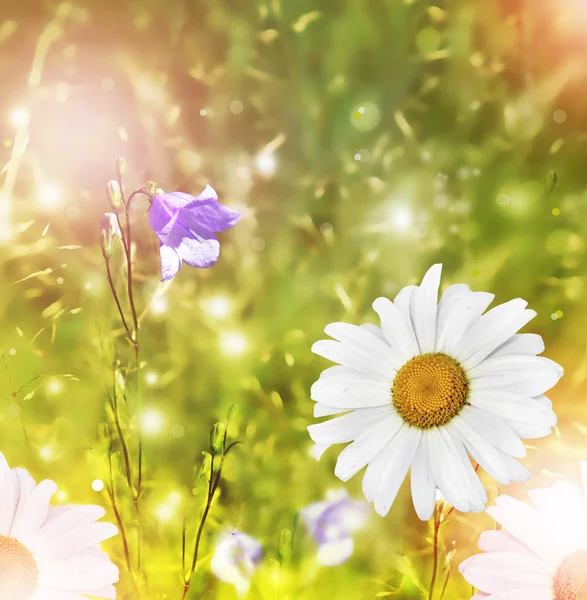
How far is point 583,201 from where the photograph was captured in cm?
51

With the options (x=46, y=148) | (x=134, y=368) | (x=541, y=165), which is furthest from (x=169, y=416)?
(x=541, y=165)

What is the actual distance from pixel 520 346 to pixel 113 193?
0.36 metres

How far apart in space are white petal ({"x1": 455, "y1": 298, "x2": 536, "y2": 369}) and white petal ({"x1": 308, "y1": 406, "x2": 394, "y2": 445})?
0.08 metres

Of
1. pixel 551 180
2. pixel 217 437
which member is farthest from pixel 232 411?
pixel 551 180

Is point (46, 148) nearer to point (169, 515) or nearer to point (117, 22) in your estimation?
point (117, 22)

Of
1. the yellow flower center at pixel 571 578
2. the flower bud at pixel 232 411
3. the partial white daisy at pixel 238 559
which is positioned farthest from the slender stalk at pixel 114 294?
the yellow flower center at pixel 571 578

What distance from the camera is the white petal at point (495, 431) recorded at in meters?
0.44

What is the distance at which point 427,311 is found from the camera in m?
0.48

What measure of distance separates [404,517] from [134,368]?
0.28 metres

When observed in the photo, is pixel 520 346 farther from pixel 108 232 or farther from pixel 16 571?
pixel 16 571

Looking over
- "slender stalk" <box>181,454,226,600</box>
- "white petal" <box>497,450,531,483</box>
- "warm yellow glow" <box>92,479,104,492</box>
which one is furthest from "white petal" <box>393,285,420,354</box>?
"warm yellow glow" <box>92,479,104,492</box>

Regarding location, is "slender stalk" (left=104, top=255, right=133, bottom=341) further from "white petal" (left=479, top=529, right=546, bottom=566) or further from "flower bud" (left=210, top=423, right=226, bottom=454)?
"white petal" (left=479, top=529, right=546, bottom=566)

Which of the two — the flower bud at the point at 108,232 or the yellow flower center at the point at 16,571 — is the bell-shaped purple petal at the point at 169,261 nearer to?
the flower bud at the point at 108,232

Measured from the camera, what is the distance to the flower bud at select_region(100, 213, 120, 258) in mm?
502
